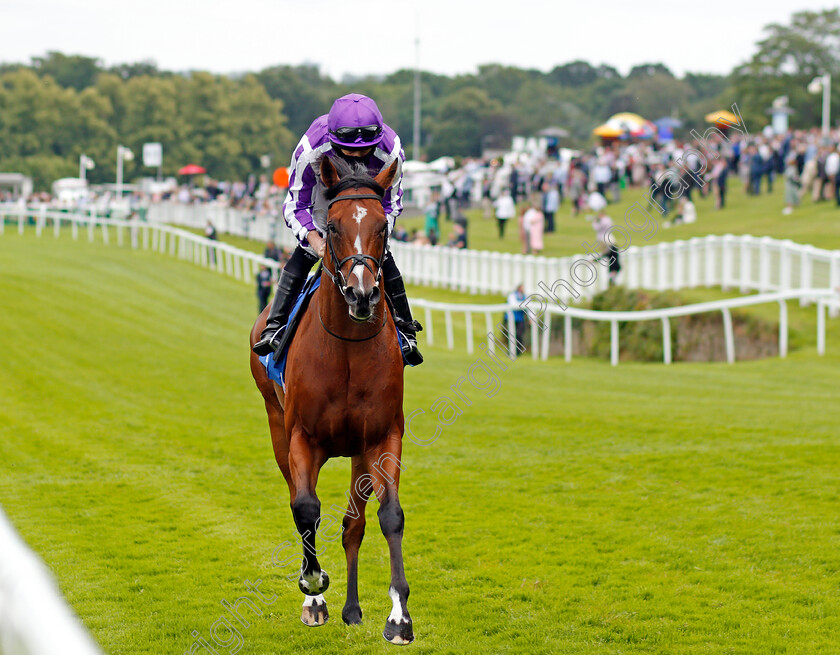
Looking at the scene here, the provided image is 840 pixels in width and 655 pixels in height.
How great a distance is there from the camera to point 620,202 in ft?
115

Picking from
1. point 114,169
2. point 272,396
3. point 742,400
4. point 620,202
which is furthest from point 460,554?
point 114,169

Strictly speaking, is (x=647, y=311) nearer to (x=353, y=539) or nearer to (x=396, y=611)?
(x=353, y=539)

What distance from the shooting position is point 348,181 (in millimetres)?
4629

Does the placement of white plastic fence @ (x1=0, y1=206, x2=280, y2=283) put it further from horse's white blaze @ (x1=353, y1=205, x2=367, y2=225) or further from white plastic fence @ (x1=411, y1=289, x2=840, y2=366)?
horse's white blaze @ (x1=353, y1=205, x2=367, y2=225)

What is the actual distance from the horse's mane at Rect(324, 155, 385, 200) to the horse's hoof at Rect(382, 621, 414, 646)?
1954 millimetres

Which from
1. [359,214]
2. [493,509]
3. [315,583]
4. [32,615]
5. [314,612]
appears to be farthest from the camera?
A: [493,509]

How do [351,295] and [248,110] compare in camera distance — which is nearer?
[351,295]

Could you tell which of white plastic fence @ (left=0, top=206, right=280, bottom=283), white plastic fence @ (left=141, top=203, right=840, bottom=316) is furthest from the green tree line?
white plastic fence @ (left=141, top=203, right=840, bottom=316)

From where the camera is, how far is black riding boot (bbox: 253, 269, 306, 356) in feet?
18.0

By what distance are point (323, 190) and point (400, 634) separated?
6.69 ft

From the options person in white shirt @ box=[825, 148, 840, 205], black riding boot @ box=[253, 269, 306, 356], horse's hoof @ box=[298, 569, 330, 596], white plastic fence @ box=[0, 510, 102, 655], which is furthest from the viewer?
person in white shirt @ box=[825, 148, 840, 205]

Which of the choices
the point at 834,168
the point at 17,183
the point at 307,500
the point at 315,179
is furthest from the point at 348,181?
the point at 17,183

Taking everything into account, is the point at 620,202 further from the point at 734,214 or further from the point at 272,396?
the point at 272,396

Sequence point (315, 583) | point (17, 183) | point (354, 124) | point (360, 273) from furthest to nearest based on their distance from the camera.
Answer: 1. point (17, 183)
2. point (315, 583)
3. point (354, 124)
4. point (360, 273)
